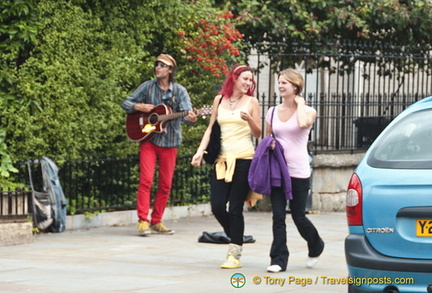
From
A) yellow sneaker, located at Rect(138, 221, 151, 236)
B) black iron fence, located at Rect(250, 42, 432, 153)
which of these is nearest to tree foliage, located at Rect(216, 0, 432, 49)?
black iron fence, located at Rect(250, 42, 432, 153)

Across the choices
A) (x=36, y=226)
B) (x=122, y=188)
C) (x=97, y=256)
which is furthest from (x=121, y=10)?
(x=97, y=256)

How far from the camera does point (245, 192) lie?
32.1 ft

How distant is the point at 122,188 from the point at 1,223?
278cm

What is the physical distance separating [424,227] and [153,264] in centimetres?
364

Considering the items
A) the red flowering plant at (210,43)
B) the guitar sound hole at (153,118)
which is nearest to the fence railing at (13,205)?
the guitar sound hole at (153,118)

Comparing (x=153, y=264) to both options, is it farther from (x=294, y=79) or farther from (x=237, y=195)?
(x=294, y=79)

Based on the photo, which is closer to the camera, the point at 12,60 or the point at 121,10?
the point at 12,60

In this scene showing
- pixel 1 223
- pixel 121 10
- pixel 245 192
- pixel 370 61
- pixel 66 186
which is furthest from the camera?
pixel 370 61

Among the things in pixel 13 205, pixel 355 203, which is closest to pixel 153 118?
pixel 13 205

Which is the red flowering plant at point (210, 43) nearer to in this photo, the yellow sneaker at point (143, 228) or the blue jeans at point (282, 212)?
the yellow sneaker at point (143, 228)

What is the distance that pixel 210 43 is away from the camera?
1469cm

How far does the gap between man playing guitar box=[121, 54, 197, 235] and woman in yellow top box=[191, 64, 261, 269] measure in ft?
7.50

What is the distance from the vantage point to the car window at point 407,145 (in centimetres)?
701

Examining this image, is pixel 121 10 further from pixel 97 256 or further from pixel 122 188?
pixel 97 256
